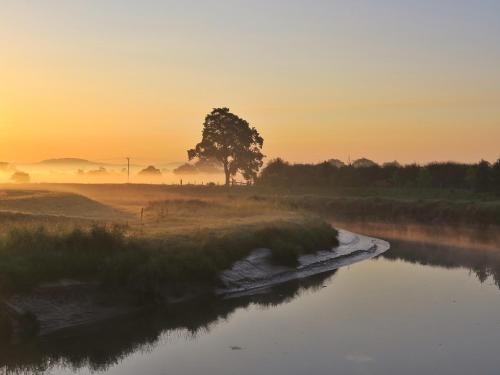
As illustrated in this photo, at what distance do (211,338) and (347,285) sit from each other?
36.4 feet

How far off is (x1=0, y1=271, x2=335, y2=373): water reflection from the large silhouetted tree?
232 ft

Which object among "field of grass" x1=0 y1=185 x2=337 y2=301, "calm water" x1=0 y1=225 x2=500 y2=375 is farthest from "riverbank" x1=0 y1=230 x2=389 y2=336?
"calm water" x1=0 y1=225 x2=500 y2=375

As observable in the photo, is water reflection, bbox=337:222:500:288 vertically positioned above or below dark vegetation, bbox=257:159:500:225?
below

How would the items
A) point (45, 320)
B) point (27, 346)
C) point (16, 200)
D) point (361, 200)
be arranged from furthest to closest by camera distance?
point (361, 200)
point (16, 200)
point (45, 320)
point (27, 346)

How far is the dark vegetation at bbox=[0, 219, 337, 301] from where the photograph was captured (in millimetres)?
21297

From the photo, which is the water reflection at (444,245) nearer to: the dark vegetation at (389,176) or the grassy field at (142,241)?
the grassy field at (142,241)

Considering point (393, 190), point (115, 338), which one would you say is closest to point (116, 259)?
point (115, 338)

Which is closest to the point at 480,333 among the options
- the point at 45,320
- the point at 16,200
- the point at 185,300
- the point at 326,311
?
the point at 326,311

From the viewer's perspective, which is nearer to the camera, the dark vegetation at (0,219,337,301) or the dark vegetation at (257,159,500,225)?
the dark vegetation at (0,219,337,301)

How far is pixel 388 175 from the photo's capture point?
317ft

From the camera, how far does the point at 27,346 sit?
18609mm

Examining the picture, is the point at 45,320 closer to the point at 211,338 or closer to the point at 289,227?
the point at 211,338

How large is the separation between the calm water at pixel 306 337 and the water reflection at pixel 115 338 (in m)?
0.03

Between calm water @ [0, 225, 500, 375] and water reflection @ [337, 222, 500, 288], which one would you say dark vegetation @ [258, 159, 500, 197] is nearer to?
water reflection @ [337, 222, 500, 288]
